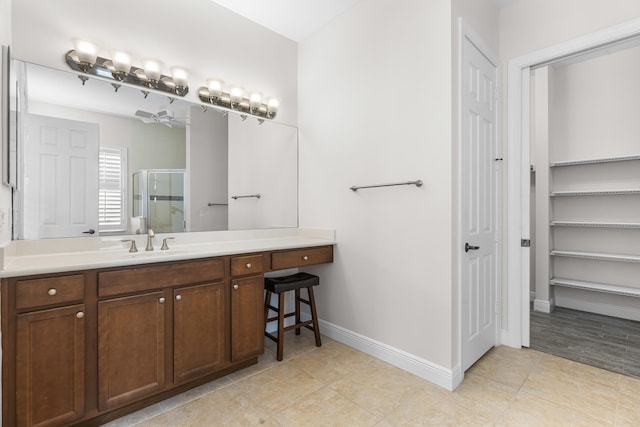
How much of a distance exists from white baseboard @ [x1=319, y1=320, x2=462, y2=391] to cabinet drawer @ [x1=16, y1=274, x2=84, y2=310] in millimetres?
1824

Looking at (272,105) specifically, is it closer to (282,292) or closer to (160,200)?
(160,200)

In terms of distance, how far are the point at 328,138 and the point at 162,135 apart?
4.22ft

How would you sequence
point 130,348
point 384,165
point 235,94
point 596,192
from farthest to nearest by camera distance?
point 596,192, point 235,94, point 384,165, point 130,348

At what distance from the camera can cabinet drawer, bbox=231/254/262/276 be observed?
206 cm

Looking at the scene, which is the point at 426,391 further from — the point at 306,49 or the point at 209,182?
the point at 306,49

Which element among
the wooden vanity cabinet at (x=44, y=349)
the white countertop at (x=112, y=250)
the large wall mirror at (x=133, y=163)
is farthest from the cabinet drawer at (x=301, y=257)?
the wooden vanity cabinet at (x=44, y=349)

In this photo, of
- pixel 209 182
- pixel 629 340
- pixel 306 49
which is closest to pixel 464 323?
pixel 629 340

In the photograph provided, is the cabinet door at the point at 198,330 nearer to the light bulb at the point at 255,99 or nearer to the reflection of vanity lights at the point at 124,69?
the reflection of vanity lights at the point at 124,69

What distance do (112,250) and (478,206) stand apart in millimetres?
2446

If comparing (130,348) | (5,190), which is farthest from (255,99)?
(130,348)

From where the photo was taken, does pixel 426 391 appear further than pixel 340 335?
No

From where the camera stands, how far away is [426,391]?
1.93 metres

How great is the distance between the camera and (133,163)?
7.04 ft

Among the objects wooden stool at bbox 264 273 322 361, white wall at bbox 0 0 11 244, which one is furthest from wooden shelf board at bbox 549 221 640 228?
white wall at bbox 0 0 11 244
